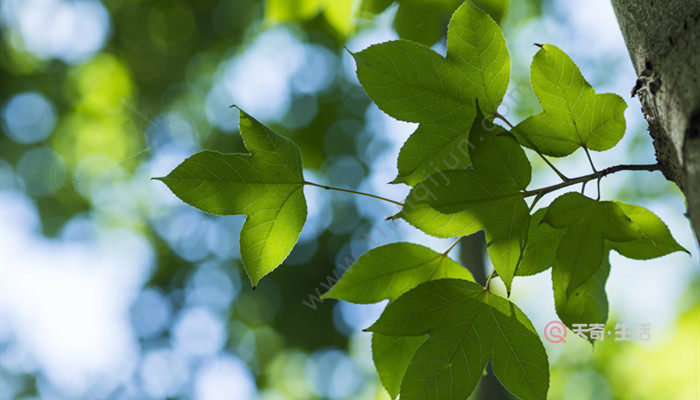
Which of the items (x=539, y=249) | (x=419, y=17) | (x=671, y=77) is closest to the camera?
(x=671, y=77)

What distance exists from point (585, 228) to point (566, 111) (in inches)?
6.0

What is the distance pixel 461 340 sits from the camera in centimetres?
66

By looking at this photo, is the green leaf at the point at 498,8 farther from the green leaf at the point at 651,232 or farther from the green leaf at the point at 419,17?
the green leaf at the point at 651,232

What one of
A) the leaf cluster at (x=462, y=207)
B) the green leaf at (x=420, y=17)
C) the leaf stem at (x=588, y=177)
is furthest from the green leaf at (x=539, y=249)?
the green leaf at (x=420, y=17)

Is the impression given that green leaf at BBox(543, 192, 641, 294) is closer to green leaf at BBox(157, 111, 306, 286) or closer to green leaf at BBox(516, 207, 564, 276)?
green leaf at BBox(516, 207, 564, 276)

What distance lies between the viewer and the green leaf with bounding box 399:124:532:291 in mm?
587

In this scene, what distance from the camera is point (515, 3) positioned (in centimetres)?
527

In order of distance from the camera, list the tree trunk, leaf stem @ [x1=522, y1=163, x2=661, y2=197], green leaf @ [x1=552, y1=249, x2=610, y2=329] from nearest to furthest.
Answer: the tree trunk → leaf stem @ [x1=522, y1=163, x2=661, y2=197] → green leaf @ [x1=552, y1=249, x2=610, y2=329]

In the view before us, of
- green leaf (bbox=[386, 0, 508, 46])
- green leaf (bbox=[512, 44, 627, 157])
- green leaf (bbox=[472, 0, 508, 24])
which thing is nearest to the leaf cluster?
green leaf (bbox=[512, 44, 627, 157])

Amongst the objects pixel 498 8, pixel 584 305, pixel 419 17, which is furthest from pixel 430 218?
pixel 498 8

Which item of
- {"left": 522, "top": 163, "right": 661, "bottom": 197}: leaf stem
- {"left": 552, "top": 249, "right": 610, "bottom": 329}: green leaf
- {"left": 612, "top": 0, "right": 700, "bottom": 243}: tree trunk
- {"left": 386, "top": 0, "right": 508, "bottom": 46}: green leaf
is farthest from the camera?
{"left": 386, "top": 0, "right": 508, "bottom": 46}: green leaf

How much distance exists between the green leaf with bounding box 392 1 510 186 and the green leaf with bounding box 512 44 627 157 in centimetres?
5

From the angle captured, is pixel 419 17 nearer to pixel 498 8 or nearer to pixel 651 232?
pixel 498 8

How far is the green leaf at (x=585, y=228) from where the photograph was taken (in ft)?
1.95
